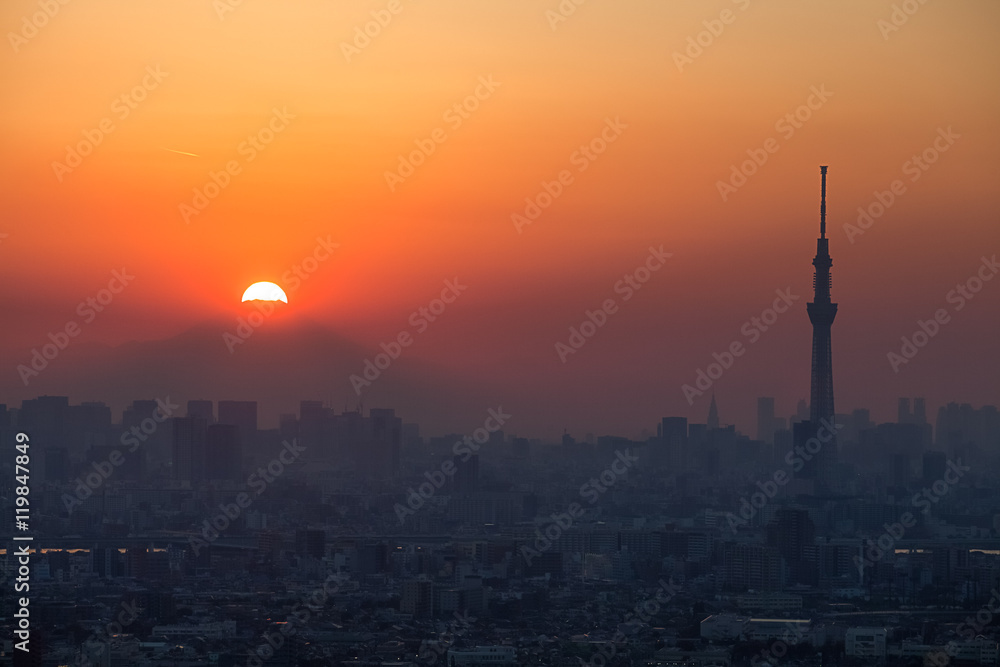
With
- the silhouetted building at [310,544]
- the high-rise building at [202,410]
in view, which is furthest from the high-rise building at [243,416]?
the silhouetted building at [310,544]

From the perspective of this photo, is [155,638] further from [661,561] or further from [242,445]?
[242,445]

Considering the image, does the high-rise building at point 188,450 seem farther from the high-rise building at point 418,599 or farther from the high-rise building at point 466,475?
the high-rise building at point 418,599

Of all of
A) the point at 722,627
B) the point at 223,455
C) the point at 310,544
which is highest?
the point at 223,455

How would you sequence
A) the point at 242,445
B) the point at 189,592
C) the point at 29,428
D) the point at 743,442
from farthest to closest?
the point at 743,442 → the point at 242,445 → the point at 29,428 → the point at 189,592

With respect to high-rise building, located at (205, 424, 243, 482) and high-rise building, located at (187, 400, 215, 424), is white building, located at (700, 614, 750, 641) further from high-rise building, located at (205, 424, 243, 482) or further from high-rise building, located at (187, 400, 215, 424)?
high-rise building, located at (187, 400, 215, 424)

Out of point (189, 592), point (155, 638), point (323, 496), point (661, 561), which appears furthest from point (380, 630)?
point (323, 496)

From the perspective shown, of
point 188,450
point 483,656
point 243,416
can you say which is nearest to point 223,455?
point 188,450

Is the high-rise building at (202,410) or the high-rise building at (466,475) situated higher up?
the high-rise building at (202,410)

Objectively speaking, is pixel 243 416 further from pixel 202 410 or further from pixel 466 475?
pixel 466 475

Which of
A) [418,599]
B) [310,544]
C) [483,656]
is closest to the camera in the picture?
[483,656]
